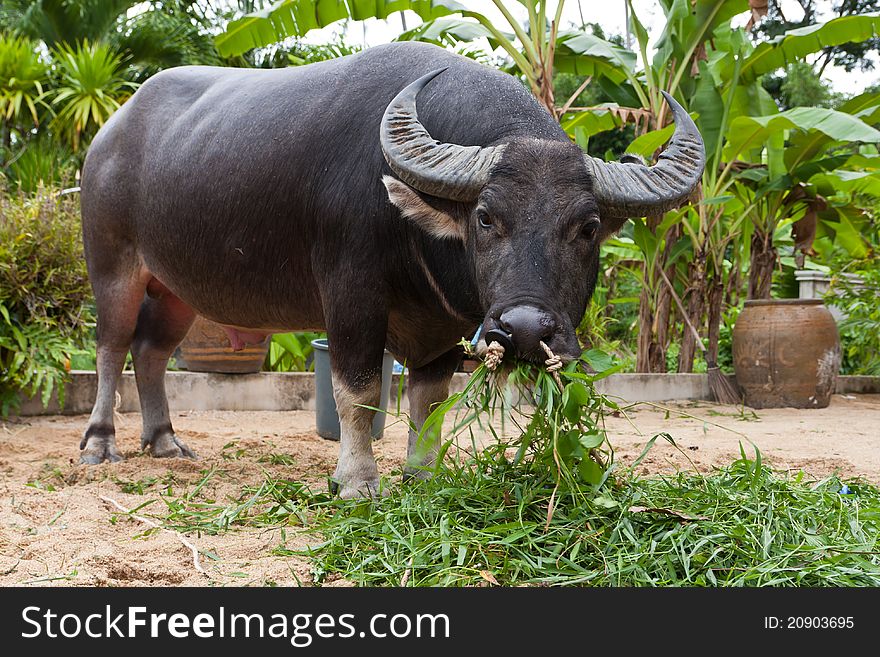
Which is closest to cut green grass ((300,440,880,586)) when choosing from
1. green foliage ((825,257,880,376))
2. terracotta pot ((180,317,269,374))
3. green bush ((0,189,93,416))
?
green bush ((0,189,93,416))

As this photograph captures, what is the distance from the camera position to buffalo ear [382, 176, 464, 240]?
9.82 ft

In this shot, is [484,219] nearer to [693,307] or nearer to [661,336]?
[661,336]

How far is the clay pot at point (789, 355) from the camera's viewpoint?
6945 mm

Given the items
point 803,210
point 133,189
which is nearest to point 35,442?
point 133,189

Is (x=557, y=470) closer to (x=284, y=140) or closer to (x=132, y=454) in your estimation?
(x=284, y=140)

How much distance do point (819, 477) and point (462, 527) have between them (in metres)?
2.17

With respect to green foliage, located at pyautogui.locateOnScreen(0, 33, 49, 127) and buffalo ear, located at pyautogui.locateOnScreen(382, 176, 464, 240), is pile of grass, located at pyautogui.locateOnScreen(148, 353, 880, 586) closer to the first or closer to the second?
buffalo ear, located at pyautogui.locateOnScreen(382, 176, 464, 240)

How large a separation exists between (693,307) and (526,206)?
5399 mm

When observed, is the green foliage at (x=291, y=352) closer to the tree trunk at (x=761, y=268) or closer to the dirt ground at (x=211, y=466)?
the dirt ground at (x=211, y=466)

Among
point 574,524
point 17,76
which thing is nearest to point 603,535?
point 574,524

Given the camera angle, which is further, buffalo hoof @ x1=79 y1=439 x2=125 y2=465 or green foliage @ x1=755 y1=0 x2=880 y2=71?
green foliage @ x1=755 y1=0 x2=880 y2=71

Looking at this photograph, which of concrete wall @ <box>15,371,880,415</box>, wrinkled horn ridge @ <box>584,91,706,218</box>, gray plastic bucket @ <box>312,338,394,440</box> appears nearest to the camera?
wrinkled horn ridge @ <box>584,91,706,218</box>

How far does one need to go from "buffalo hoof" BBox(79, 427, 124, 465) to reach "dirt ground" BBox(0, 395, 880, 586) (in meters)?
0.10

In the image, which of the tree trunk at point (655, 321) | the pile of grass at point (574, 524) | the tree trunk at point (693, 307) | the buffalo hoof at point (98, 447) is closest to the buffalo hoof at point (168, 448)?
the buffalo hoof at point (98, 447)
